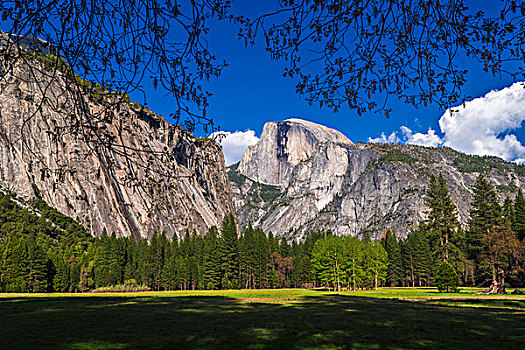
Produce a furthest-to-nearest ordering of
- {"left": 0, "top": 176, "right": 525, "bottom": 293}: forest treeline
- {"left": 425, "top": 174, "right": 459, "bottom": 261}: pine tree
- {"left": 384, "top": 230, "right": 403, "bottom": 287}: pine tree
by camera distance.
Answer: {"left": 384, "top": 230, "right": 403, "bottom": 287}: pine tree
{"left": 425, "top": 174, "right": 459, "bottom": 261}: pine tree
{"left": 0, "top": 176, "right": 525, "bottom": 293}: forest treeline

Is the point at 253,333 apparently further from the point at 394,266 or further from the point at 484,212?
the point at 394,266

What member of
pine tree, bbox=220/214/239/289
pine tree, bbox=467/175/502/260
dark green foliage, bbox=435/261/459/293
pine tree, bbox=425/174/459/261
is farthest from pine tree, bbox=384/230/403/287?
dark green foliage, bbox=435/261/459/293

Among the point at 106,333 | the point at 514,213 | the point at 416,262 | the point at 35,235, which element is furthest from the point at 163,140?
the point at 106,333

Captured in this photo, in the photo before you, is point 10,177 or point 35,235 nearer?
point 35,235

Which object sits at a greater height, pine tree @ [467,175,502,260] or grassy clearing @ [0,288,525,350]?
pine tree @ [467,175,502,260]

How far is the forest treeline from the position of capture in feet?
175

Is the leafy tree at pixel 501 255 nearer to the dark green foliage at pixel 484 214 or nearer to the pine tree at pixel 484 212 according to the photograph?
the dark green foliage at pixel 484 214

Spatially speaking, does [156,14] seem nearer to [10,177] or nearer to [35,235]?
[35,235]

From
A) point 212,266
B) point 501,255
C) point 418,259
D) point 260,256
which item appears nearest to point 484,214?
point 501,255

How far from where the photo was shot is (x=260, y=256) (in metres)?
85.4

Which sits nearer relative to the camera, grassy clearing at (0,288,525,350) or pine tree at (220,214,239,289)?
grassy clearing at (0,288,525,350)

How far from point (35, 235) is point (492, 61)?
95.0 m

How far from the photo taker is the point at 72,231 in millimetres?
96000

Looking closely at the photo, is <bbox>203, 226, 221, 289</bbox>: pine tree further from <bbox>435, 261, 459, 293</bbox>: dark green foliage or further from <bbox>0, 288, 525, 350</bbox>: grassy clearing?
<bbox>0, 288, 525, 350</bbox>: grassy clearing
